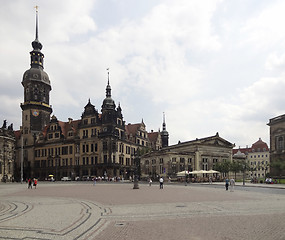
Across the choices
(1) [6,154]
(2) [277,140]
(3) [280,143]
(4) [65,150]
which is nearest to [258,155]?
(2) [277,140]

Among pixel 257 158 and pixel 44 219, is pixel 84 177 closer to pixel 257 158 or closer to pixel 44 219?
pixel 44 219

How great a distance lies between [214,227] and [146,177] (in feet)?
193

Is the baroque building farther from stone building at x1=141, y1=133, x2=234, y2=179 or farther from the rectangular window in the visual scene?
stone building at x1=141, y1=133, x2=234, y2=179

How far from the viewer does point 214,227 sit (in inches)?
448

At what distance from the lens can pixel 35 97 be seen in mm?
91562

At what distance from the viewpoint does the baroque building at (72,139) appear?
257ft

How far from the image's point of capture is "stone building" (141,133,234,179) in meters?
64.7

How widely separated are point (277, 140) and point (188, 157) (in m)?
20.6

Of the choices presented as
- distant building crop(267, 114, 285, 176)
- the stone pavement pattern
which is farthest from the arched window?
the stone pavement pattern

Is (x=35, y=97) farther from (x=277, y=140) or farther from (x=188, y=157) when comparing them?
(x=277, y=140)

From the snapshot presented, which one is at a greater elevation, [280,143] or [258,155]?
[280,143]

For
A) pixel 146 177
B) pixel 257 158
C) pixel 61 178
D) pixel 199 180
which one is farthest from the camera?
pixel 257 158

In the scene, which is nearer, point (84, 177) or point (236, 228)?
point (236, 228)

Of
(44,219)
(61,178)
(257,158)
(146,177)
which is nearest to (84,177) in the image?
(61,178)
